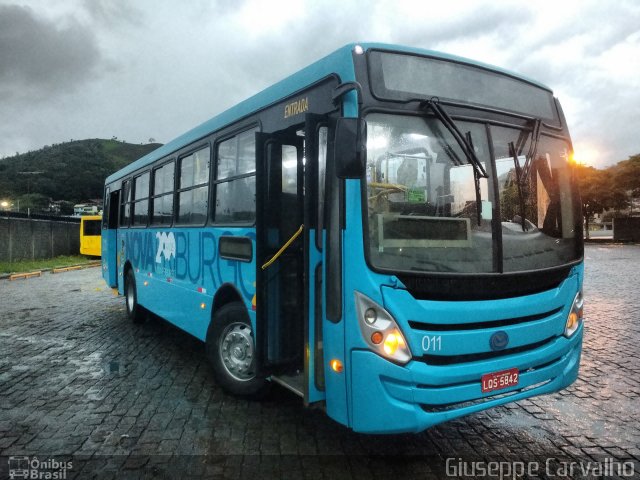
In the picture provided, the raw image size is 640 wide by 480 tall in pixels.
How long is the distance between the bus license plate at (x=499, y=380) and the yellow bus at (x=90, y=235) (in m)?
29.6

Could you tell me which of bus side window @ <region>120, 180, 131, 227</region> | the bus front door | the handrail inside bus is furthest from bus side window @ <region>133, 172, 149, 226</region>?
A: the handrail inside bus

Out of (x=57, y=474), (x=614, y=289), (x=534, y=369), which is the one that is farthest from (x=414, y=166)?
(x=614, y=289)

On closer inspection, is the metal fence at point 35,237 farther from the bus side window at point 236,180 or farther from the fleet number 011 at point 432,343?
the fleet number 011 at point 432,343

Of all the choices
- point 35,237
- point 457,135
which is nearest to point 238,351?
point 457,135

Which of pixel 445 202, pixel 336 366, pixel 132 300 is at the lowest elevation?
pixel 132 300

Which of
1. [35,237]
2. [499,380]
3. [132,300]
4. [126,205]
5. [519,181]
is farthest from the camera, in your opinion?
[35,237]

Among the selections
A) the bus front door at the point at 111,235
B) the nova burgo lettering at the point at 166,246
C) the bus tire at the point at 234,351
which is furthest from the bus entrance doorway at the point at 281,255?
the bus front door at the point at 111,235

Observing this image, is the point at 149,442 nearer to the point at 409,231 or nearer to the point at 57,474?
the point at 57,474

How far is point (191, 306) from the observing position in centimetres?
605

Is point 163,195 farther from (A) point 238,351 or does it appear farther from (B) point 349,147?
(B) point 349,147

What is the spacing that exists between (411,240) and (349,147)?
2.58 feet

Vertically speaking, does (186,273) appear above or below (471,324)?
above

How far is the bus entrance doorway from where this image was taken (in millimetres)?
4176

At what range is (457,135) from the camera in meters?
3.53
